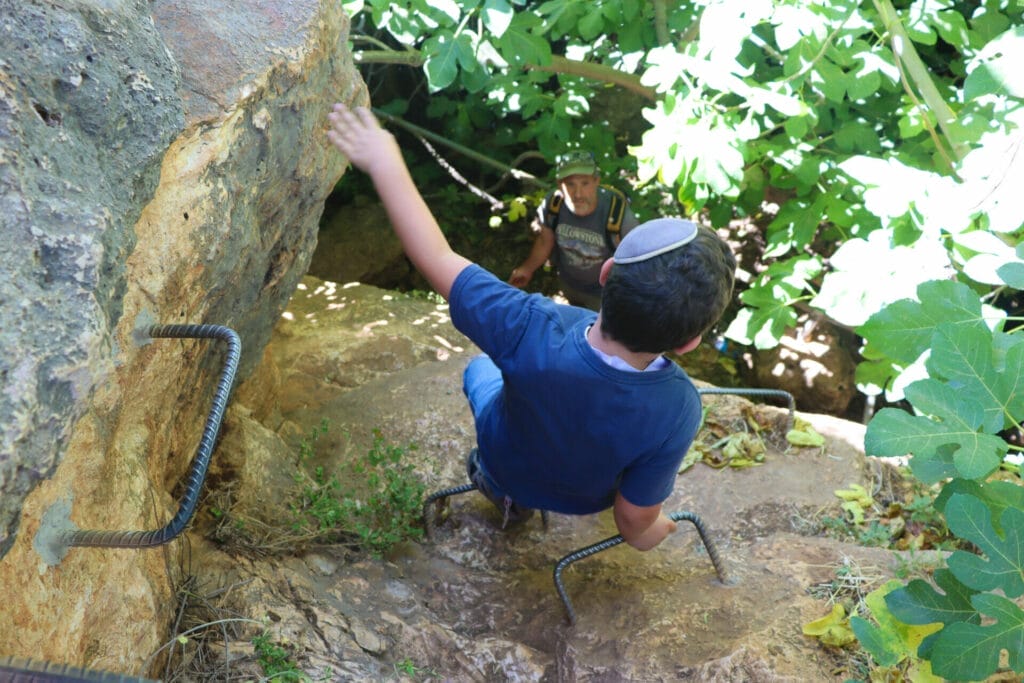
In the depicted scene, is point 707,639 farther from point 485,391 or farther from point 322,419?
point 322,419

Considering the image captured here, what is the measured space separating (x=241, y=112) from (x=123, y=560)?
Answer: 1.01 meters

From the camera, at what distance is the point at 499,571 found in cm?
289

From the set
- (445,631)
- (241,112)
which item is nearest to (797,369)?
(445,631)

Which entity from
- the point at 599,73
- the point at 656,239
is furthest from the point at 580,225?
the point at 656,239

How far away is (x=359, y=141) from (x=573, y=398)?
31.8 inches

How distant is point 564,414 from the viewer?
2.14m

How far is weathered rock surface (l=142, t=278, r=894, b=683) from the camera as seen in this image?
2.22m

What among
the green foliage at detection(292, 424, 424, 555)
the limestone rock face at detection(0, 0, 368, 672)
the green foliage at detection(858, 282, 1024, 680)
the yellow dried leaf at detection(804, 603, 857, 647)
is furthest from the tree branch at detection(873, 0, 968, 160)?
the green foliage at detection(292, 424, 424, 555)

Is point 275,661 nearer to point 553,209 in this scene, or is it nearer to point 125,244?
point 125,244

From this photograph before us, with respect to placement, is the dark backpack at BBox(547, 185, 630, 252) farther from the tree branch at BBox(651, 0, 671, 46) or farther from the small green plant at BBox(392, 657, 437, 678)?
the small green plant at BBox(392, 657, 437, 678)

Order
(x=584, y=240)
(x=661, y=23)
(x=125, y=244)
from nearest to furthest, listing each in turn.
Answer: (x=125, y=244) → (x=661, y=23) → (x=584, y=240)

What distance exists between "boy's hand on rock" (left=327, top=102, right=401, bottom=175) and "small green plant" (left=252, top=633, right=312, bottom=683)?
1113 mm

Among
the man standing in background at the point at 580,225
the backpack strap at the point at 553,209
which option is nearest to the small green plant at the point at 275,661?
the man standing in background at the point at 580,225

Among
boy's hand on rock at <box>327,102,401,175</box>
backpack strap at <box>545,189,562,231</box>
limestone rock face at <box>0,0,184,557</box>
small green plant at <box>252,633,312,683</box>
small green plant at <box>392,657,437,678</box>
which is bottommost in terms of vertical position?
backpack strap at <box>545,189,562,231</box>
